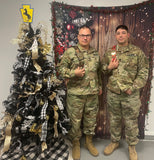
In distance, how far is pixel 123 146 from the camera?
222cm

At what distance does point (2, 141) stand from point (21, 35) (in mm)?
1323

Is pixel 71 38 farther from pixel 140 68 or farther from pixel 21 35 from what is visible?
pixel 140 68

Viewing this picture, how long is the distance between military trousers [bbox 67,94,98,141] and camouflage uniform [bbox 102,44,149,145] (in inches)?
9.7

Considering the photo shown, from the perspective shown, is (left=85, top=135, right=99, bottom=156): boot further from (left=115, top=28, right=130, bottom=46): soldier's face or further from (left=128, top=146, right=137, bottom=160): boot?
(left=115, top=28, right=130, bottom=46): soldier's face

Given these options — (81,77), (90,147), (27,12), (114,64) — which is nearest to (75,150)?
(90,147)

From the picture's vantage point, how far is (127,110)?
1878mm

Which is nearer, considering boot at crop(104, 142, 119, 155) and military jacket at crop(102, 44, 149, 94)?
military jacket at crop(102, 44, 149, 94)

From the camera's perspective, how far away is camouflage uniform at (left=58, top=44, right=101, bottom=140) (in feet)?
6.08

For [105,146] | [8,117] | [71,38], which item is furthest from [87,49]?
[105,146]

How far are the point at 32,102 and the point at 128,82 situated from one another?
1.18m

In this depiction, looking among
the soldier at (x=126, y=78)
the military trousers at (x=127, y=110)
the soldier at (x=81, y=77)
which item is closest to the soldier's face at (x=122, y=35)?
the soldier at (x=126, y=78)

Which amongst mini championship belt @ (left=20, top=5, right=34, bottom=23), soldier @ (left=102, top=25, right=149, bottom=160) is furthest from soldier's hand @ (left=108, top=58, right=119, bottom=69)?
mini championship belt @ (left=20, top=5, right=34, bottom=23)

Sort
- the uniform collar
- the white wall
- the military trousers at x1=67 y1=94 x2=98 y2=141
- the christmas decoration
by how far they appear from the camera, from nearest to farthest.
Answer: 1. the christmas decoration
2. the uniform collar
3. the military trousers at x1=67 y1=94 x2=98 y2=141
4. the white wall

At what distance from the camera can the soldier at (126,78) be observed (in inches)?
70.2
